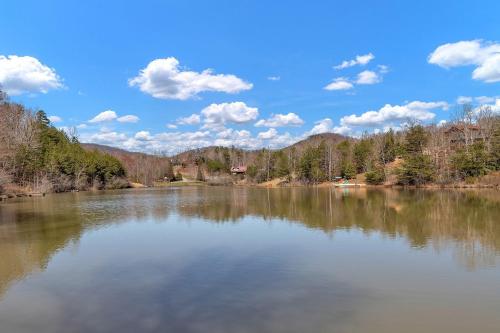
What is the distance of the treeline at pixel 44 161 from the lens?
189 feet

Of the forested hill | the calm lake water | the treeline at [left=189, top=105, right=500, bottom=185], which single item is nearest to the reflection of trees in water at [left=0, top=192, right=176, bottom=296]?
the calm lake water

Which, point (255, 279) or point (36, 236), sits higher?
point (36, 236)

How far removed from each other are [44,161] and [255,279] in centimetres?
6678

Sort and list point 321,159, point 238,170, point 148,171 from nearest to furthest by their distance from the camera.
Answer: point 321,159 < point 148,171 < point 238,170

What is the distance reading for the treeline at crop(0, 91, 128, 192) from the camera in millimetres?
57531

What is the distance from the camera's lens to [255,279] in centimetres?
1102

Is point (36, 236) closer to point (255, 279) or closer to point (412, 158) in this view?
point (255, 279)

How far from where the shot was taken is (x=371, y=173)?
7112 cm

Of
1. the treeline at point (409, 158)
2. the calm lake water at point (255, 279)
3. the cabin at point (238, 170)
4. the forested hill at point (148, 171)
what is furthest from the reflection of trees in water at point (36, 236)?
the cabin at point (238, 170)

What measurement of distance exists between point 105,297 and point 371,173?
6639 centimetres

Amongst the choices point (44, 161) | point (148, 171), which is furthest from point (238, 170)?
point (44, 161)

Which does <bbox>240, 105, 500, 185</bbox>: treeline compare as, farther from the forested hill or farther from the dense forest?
the forested hill

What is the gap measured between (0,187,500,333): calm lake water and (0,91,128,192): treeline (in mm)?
35062

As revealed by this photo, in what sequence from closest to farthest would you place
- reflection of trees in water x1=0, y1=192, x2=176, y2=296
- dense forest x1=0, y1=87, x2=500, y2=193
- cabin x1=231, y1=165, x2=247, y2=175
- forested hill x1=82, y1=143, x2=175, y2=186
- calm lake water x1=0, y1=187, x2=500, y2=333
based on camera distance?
calm lake water x1=0, y1=187, x2=500, y2=333 < reflection of trees in water x1=0, y1=192, x2=176, y2=296 < dense forest x1=0, y1=87, x2=500, y2=193 < forested hill x1=82, y1=143, x2=175, y2=186 < cabin x1=231, y1=165, x2=247, y2=175
